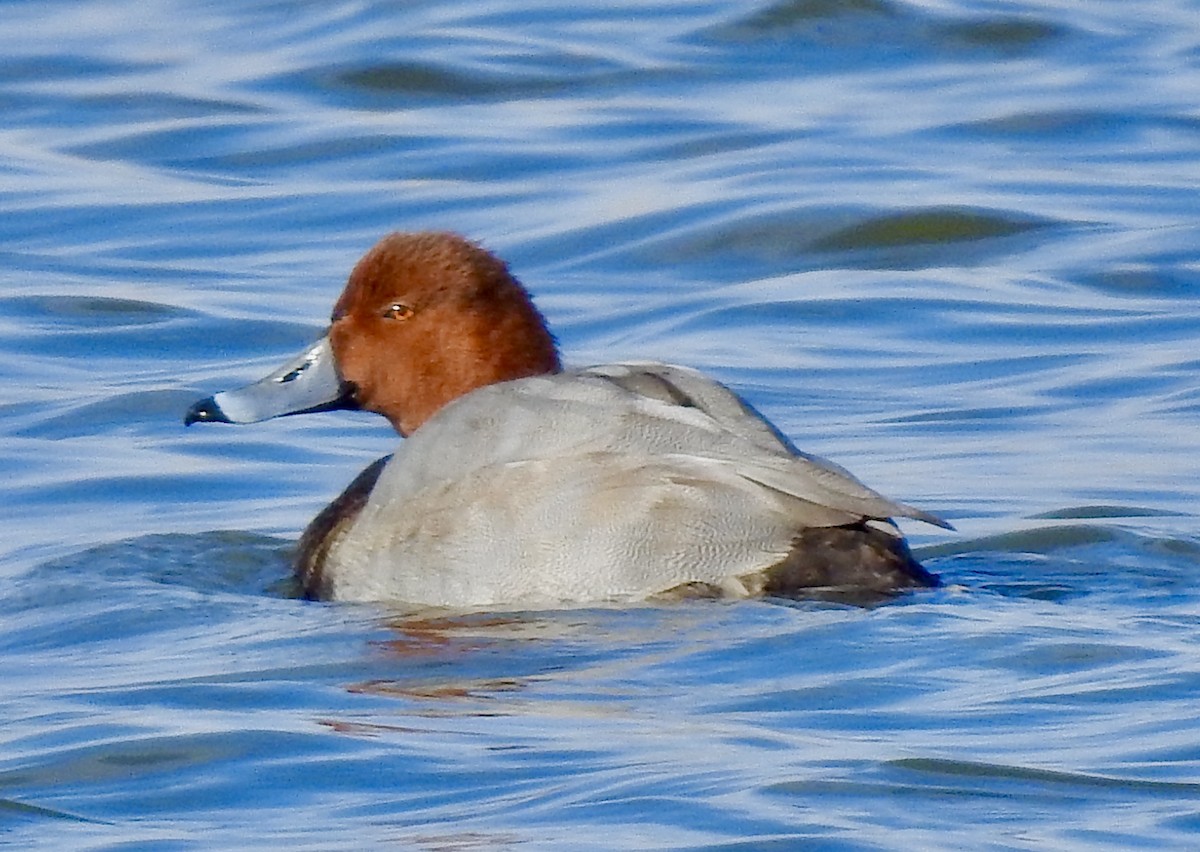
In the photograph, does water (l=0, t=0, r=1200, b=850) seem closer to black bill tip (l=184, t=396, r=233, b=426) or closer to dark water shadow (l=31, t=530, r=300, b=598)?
dark water shadow (l=31, t=530, r=300, b=598)

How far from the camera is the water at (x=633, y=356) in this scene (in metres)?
5.11

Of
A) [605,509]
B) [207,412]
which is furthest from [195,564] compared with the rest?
[605,509]

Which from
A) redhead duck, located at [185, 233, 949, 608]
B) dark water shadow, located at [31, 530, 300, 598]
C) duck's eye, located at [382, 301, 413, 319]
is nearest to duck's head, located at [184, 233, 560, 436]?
duck's eye, located at [382, 301, 413, 319]

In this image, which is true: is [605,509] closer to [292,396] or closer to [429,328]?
[429,328]

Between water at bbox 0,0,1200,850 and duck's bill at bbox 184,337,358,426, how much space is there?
0.33 meters

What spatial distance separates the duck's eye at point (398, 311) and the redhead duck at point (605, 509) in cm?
50

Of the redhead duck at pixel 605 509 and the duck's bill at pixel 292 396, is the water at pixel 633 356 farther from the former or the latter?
the duck's bill at pixel 292 396

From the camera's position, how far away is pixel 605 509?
A: 6.37m

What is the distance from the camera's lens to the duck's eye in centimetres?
736

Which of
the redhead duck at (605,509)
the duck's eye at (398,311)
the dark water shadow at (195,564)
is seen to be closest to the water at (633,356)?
the dark water shadow at (195,564)

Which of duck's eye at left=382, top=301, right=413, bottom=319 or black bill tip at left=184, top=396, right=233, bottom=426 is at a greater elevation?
duck's eye at left=382, top=301, right=413, bottom=319

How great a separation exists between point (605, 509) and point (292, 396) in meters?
1.55

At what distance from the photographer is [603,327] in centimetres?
1055

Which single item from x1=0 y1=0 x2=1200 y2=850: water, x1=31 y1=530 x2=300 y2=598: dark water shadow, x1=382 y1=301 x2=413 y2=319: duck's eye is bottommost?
x1=31 y1=530 x2=300 y2=598: dark water shadow
